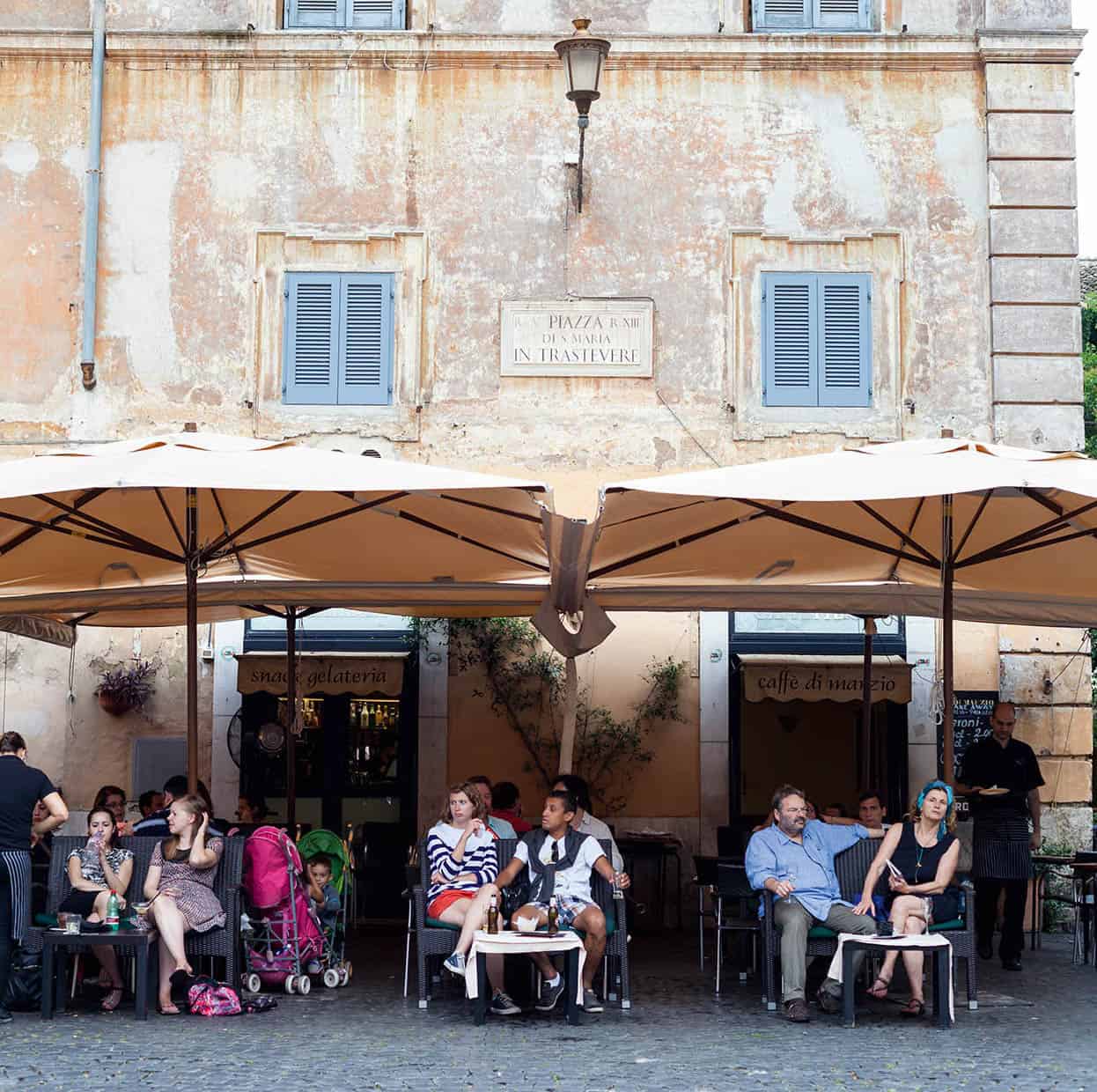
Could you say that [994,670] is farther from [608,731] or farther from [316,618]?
[316,618]

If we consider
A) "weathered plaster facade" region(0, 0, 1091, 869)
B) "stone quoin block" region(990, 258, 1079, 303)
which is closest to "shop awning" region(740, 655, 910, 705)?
"weathered plaster facade" region(0, 0, 1091, 869)

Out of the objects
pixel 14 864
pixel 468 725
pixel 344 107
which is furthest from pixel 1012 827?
pixel 344 107

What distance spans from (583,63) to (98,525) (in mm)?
5456

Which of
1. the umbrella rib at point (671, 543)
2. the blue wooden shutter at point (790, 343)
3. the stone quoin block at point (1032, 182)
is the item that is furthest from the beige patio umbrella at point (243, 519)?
the stone quoin block at point (1032, 182)

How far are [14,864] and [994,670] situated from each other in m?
8.02

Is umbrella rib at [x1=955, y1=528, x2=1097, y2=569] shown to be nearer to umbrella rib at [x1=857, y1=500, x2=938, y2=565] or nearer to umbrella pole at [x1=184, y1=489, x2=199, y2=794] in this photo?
umbrella rib at [x1=857, y1=500, x2=938, y2=565]

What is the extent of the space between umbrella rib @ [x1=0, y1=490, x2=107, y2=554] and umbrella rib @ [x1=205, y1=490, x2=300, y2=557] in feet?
2.29

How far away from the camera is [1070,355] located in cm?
1407

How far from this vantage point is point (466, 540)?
1081 cm

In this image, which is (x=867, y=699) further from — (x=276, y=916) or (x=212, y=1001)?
(x=212, y=1001)

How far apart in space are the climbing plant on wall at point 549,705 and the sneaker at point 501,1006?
5028mm

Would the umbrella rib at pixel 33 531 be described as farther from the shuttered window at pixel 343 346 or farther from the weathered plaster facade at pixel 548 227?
the shuttered window at pixel 343 346

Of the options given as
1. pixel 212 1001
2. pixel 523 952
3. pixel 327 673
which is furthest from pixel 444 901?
pixel 327 673

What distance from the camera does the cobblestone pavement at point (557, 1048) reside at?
7402 millimetres
